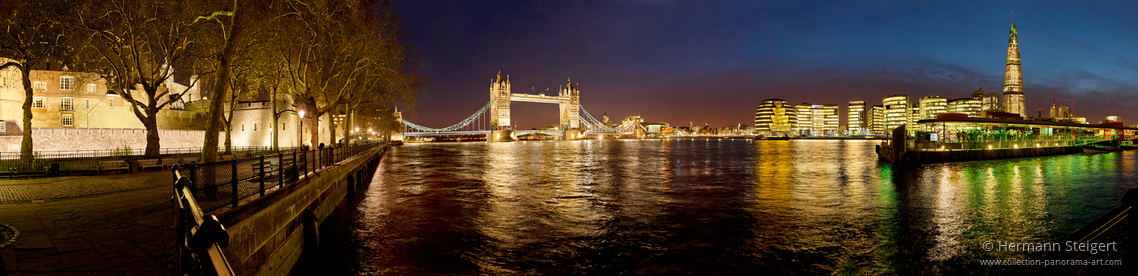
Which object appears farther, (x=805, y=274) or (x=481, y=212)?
(x=481, y=212)

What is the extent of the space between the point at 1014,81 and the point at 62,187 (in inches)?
9728

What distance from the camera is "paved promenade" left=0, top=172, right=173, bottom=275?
5203mm

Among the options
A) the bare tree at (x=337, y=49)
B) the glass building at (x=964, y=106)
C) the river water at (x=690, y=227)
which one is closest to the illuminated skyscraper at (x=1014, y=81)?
the glass building at (x=964, y=106)

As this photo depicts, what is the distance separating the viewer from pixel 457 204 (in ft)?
51.1

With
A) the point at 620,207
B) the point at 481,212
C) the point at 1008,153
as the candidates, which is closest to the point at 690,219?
the point at 620,207

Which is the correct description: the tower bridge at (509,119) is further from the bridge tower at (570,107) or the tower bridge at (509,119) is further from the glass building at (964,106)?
the glass building at (964,106)

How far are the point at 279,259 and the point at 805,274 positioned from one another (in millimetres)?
8327

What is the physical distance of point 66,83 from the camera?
42.5 m

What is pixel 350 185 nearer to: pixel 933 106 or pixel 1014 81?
pixel 933 106

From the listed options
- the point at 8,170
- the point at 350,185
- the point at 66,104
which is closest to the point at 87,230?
the point at 350,185

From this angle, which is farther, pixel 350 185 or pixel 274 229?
pixel 350 185

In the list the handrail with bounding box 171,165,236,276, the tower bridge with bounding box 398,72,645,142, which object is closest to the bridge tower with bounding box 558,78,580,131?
the tower bridge with bounding box 398,72,645,142

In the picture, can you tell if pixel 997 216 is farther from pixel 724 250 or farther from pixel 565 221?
pixel 565 221

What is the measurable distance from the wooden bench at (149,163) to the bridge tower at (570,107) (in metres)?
160
